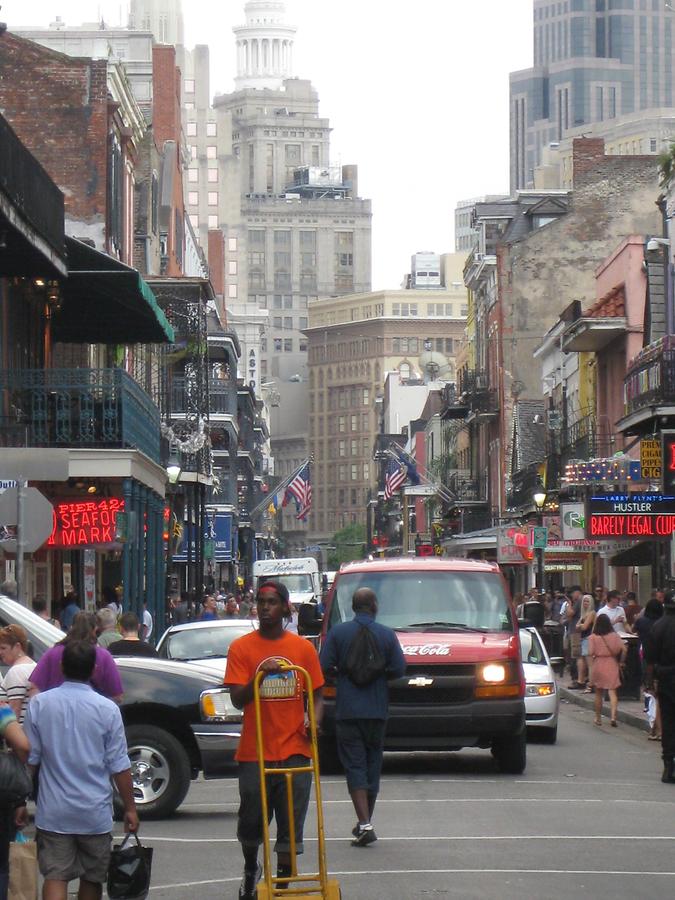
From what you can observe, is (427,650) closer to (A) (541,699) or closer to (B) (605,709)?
(A) (541,699)

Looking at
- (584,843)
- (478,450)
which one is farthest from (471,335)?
(584,843)

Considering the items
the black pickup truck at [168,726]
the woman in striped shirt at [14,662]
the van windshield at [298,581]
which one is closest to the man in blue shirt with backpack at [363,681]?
the black pickup truck at [168,726]

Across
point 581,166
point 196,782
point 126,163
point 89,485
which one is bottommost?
point 196,782

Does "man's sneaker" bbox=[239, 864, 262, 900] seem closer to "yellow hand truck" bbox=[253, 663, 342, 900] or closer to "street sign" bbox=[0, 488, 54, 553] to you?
"yellow hand truck" bbox=[253, 663, 342, 900]

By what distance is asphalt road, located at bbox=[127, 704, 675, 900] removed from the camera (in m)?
11.3

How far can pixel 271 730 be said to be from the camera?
10.3 meters

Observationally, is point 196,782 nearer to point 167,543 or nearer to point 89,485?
point 89,485

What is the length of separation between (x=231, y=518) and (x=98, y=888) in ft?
243

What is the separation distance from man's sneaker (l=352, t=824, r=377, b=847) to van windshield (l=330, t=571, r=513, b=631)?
5.08 metres

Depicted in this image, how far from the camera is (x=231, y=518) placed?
8269cm

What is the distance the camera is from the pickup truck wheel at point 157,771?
1467 cm

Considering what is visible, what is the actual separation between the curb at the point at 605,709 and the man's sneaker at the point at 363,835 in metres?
12.3

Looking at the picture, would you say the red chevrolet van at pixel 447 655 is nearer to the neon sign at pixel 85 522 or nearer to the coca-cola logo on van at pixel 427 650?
the coca-cola logo on van at pixel 427 650

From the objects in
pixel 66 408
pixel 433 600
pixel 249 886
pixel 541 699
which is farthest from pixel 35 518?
pixel 66 408
